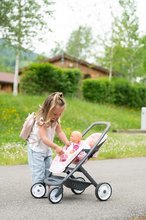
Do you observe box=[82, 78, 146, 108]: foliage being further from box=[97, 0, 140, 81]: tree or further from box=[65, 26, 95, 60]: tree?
box=[65, 26, 95, 60]: tree

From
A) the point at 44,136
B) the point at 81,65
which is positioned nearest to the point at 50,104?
the point at 44,136

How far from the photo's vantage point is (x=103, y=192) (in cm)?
747

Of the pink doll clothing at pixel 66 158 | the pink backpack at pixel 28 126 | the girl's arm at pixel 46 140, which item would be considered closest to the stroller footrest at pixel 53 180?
the pink doll clothing at pixel 66 158

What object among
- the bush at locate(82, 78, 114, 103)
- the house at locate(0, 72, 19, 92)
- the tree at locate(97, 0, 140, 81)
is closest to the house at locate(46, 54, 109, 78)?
the house at locate(0, 72, 19, 92)

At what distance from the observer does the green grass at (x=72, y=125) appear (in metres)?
13.1

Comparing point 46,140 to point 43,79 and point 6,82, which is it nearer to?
point 43,79

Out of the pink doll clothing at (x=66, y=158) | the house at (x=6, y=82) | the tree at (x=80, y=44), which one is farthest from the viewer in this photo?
the tree at (x=80, y=44)

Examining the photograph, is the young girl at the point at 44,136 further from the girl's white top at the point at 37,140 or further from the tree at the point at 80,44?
the tree at the point at 80,44

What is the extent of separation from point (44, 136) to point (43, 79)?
86.0 feet

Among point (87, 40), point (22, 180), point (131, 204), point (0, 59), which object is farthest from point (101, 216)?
point (87, 40)

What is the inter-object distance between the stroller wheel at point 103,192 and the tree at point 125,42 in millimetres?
34756

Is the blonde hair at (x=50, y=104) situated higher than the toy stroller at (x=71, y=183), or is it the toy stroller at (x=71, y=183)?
the blonde hair at (x=50, y=104)

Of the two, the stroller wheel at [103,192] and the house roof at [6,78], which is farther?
the house roof at [6,78]

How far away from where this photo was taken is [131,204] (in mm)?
7309
